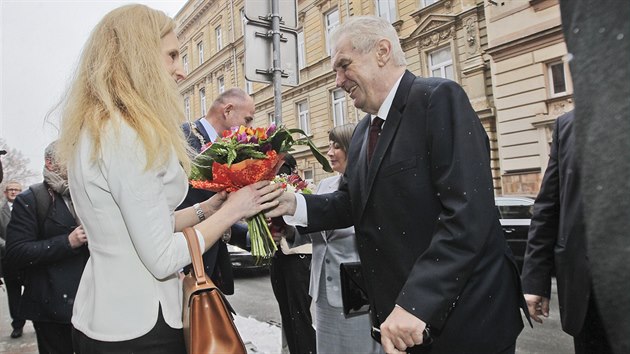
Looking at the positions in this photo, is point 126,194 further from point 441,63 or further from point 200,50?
point 200,50

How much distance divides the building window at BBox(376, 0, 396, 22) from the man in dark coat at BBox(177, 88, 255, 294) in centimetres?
1372

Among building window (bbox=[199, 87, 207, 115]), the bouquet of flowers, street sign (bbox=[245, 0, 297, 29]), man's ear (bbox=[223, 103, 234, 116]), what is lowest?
the bouquet of flowers

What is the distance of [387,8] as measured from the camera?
644 inches

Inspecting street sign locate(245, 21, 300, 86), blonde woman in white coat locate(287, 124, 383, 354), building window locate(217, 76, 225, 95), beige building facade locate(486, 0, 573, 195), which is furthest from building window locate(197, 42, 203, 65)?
blonde woman in white coat locate(287, 124, 383, 354)

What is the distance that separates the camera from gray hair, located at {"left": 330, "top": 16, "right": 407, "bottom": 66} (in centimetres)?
191

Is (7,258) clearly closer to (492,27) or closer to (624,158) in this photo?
(624,158)

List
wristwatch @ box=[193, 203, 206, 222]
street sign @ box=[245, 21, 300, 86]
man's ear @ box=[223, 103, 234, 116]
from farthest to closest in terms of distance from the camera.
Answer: street sign @ box=[245, 21, 300, 86], man's ear @ box=[223, 103, 234, 116], wristwatch @ box=[193, 203, 206, 222]

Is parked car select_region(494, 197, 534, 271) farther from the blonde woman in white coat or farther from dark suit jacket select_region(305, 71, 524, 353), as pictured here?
dark suit jacket select_region(305, 71, 524, 353)

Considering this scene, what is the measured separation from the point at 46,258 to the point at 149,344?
1818 mm

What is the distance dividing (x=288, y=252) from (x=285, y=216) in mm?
1638

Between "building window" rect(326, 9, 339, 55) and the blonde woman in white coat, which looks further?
"building window" rect(326, 9, 339, 55)

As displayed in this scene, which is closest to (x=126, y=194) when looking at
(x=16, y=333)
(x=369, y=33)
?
(x=369, y=33)

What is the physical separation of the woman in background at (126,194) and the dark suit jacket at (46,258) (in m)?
1.52

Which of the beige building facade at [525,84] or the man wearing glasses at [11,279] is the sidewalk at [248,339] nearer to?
the man wearing glasses at [11,279]
